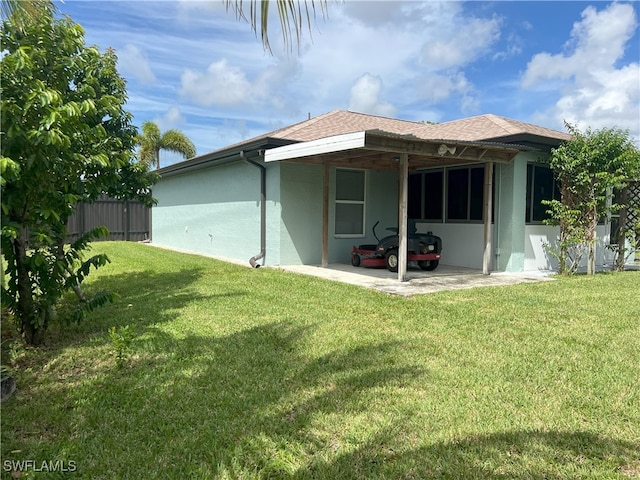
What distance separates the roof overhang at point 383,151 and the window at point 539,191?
103 centimetres

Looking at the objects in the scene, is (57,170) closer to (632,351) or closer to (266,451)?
(266,451)

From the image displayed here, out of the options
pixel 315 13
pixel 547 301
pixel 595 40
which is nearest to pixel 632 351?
pixel 547 301

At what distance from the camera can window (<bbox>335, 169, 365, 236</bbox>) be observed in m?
11.1

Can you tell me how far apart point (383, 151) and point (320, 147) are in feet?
3.89

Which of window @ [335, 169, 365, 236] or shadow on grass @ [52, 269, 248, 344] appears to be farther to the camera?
window @ [335, 169, 365, 236]

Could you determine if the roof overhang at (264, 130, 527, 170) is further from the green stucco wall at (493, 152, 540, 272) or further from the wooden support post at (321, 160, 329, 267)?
the green stucco wall at (493, 152, 540, 272)

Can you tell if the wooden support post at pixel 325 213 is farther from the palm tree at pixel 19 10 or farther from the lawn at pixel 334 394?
the palm tree at pixel 19 10

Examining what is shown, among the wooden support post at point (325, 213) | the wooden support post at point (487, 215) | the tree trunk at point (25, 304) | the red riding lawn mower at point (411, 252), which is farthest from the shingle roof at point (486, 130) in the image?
the tree trunk at point (25, 304)

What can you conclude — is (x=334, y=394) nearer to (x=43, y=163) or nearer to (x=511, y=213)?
(x=43, y=163)

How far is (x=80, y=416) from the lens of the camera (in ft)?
9.95

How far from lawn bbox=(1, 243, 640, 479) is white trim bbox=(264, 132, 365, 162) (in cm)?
281

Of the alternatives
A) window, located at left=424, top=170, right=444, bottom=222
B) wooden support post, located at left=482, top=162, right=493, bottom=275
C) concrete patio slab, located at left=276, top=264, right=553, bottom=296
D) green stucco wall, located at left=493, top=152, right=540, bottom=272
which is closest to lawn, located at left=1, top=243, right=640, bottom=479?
concrete patio slab, located at left=276, top=264, right=553, bottom=296

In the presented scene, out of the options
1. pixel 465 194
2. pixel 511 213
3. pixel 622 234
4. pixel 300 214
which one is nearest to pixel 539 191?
pixel 511 213

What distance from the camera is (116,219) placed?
2005cm
